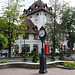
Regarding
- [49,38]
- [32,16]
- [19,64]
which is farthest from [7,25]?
[32,16]

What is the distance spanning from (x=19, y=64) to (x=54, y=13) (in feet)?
63.8

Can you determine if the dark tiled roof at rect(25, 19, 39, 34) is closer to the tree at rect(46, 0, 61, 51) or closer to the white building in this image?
the white building

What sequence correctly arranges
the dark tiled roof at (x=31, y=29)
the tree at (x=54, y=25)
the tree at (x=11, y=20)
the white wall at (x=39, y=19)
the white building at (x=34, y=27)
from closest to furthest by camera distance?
the tree at (x=11, y=20), the tree at (x=54, y=25), the white building at (x=34, y=27), the dark tiled roof at (x=31, y=29), the white wall at (x=39, y=19)

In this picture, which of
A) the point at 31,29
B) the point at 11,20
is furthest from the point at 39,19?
the point at 11,20

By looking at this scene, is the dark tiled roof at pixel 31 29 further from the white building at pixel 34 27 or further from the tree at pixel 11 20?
the tree at pixel 11 20

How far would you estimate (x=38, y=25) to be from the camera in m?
36.0

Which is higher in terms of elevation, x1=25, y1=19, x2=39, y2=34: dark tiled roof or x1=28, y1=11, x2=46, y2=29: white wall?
x1=28, y1=11, x2=46, y2=29: white wall

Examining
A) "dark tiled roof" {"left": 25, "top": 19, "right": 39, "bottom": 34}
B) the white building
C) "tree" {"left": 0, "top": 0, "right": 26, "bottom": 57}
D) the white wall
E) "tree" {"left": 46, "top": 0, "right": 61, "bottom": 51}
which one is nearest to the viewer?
"tree" {"left": 0, "top": 0, "right": 26, "bottom": 57}

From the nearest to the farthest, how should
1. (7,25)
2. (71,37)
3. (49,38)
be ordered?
(7,25)
(49,38)
(71,37)

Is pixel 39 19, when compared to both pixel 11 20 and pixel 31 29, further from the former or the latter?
pixel 11 20

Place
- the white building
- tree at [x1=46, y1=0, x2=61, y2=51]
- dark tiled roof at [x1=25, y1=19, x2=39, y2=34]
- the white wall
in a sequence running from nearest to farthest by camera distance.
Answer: tree at [x1=46, y1=0, x2=61, y2=51], the white building, dark tiled roof at [x1=25, y1=19, x2=39, y2=34], the white wall

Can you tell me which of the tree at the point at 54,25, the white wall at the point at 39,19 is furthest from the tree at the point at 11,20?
the white wall at the point at 39,19

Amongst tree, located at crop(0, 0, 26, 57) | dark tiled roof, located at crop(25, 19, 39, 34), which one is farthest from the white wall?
tree, located at crop(0, 0, 26, 57)

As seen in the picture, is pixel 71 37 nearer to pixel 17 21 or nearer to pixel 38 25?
pixel 38 25
